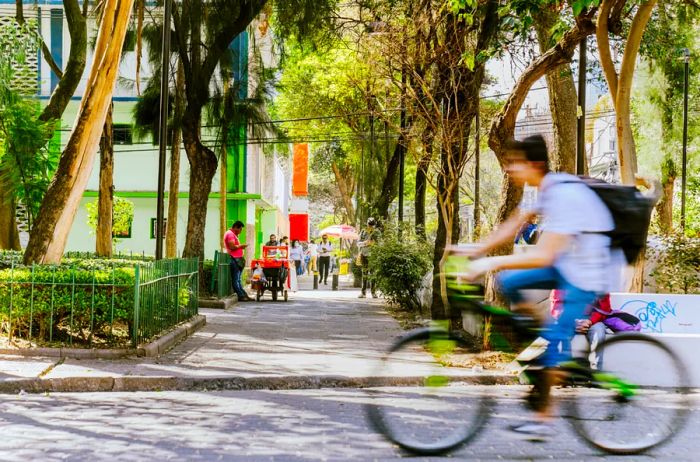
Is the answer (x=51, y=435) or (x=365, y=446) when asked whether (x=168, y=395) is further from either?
(x=365, y=446)

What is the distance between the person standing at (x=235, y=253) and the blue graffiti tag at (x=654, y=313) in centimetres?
1233

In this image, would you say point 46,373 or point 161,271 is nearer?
point 46,373

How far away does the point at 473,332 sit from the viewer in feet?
23.2

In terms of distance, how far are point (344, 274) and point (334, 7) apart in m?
33.6

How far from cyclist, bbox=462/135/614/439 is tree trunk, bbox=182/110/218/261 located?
1639 centimetres

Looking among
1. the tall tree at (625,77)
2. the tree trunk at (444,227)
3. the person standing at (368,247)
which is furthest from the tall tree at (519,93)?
the person standing at (368,247)

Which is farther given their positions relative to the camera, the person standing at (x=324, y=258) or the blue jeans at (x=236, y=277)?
the person standing at (x=324, y=258)

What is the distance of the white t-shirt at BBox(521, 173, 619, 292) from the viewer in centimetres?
581

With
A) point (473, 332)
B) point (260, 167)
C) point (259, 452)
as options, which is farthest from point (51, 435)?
point (260, 167)

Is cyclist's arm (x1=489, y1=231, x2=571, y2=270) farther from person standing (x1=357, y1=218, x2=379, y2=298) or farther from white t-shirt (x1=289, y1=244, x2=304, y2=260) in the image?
white t-shirt (x1=289, y1=244, x2=304, y2=260)

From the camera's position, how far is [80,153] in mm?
12195

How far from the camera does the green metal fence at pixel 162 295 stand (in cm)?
1120

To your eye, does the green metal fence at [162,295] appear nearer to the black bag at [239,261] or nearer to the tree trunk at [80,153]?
the tree trunk at [80,153]

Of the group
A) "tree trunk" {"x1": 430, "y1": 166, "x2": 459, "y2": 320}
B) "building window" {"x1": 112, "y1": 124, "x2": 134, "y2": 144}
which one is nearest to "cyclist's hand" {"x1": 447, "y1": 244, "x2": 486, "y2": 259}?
"tree trunk" {"x1": 430, "y1": 166, "x2": 459, "y2": 320}
